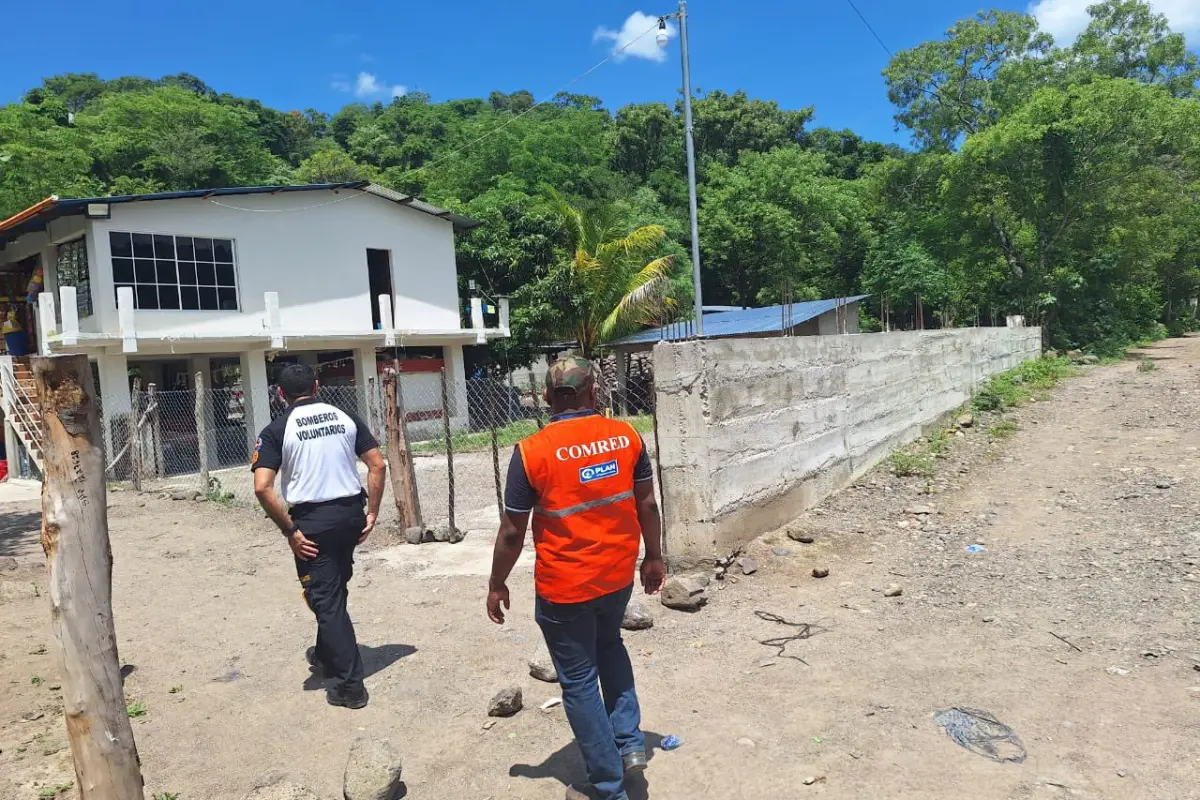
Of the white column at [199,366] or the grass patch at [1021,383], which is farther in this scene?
the white column at [199,366]

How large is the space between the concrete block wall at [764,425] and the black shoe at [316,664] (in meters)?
2.24

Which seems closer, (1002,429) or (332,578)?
(332,578)

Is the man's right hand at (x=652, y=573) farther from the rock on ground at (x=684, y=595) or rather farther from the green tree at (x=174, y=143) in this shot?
the green tree at (x=174, y=143)

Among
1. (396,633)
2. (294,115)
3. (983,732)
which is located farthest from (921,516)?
(294,115)

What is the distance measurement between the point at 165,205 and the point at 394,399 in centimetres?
1104

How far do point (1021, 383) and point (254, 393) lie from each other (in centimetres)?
1585

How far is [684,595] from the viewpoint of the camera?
191 inches

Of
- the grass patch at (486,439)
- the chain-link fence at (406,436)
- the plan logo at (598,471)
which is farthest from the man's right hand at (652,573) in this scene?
the grass patch at (486,439)

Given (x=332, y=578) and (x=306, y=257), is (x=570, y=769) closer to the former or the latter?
(x=332, y=578)

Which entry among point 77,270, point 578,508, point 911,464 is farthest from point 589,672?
point 77,270

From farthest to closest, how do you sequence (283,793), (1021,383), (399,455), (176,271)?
(1021,383)
(176,271)
(399,455)
(283,793)

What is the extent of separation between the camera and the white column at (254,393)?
54.6ft

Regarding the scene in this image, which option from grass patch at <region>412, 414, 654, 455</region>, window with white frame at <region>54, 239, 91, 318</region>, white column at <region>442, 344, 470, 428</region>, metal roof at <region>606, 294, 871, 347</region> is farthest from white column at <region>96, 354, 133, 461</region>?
metal roof at <region>606, 294, 871, 347</region>

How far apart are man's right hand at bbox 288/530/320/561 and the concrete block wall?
228 centimetres
